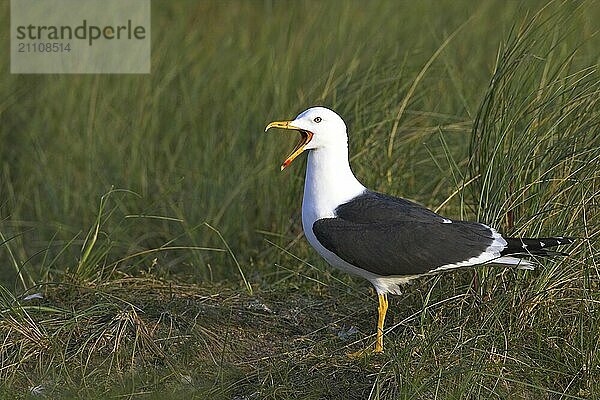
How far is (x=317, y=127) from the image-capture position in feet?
16.5

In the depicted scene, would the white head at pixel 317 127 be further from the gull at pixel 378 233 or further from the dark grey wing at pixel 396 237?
the dark grey wing at pixel 396 237

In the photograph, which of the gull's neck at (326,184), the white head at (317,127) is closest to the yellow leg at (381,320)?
the gull's neck at (326,184)

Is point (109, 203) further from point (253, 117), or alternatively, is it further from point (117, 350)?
point (117, 350)

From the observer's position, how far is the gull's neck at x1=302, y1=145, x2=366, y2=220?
5.01 m

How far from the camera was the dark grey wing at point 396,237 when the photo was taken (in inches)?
187

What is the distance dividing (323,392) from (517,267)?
3.59 ft

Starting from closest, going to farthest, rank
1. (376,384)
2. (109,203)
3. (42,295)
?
(376,384)
(42,295)
(109,203)

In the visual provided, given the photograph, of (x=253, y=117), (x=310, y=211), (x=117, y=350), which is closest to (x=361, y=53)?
(x=253, y=117)

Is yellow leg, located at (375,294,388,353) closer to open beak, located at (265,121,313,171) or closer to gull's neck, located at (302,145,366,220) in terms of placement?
gull's neck, located at (302,145,366,220)

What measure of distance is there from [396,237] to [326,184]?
0.44 meters

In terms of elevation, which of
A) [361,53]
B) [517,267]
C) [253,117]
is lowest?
[517,267]

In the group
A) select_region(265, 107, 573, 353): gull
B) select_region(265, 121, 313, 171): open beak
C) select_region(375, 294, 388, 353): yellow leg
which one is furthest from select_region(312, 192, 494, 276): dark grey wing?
select_region(265, 121, 313, 171): open beak

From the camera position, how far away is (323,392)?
14.5 feet

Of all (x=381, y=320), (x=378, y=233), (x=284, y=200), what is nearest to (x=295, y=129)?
(x=378, y=233)
